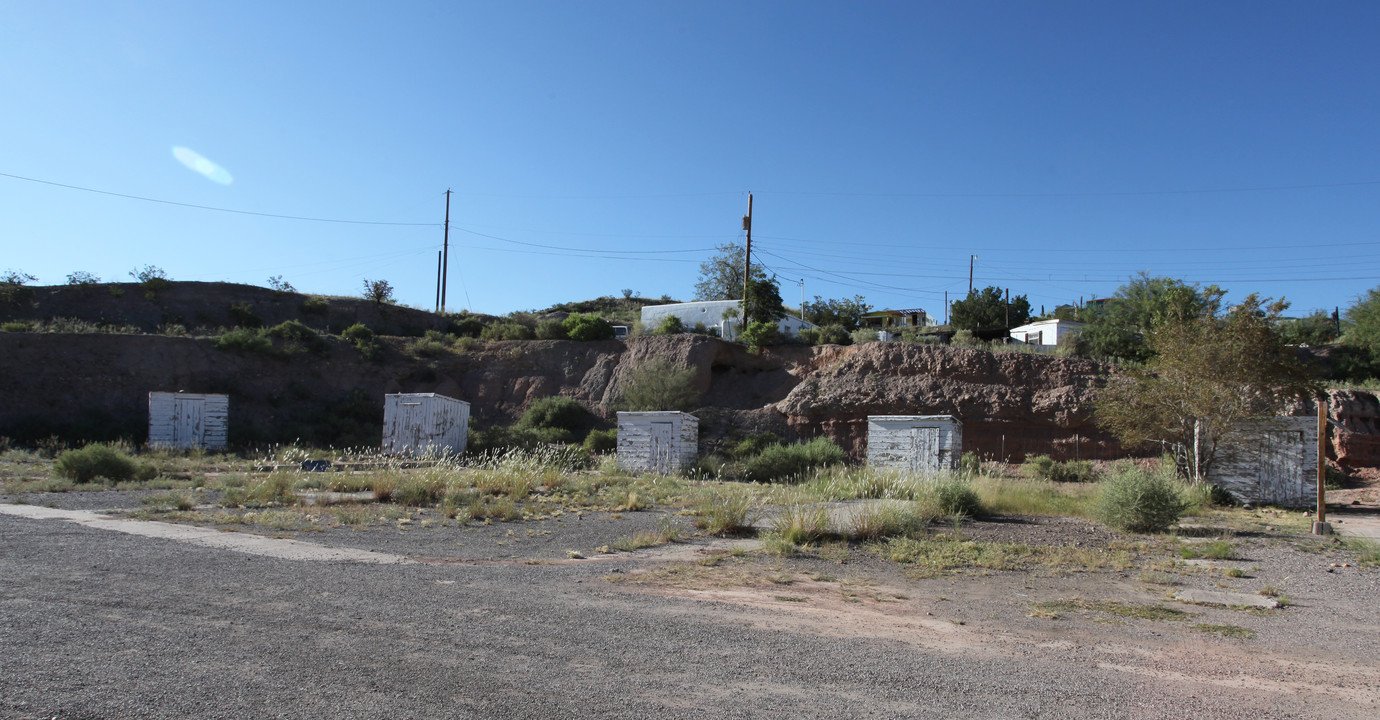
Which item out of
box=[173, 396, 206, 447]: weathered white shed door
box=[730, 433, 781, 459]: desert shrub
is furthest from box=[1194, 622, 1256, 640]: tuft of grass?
box=[173, 396, 206, 447]: weathered white shed door

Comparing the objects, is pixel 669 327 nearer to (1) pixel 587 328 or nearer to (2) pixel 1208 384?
(1) pixel 587 328

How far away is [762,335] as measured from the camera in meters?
40.4

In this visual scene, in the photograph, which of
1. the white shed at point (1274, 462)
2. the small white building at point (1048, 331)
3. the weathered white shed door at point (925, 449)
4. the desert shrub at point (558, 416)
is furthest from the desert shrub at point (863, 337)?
the white shed at point (1274, 462)

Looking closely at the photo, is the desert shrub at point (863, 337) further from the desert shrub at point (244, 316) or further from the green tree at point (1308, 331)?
the desert shrub at point (244, 316)

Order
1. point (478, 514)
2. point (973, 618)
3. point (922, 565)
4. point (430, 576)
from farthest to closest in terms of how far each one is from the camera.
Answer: point (478, 514) → point (922, 565) → point (430, 576) → point (973, 618)

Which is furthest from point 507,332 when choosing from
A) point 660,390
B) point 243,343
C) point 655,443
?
point 655,443

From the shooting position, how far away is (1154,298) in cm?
4144

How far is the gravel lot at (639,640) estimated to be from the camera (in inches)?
181

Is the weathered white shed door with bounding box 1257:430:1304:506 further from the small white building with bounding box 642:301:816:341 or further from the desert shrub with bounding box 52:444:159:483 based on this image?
the desert shrub with bounding box 52:444:159:483

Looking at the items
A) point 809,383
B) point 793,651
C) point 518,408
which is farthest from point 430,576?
point 518,408

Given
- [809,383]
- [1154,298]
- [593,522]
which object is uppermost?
[1154,298]

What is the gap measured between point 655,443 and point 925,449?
8.35 m

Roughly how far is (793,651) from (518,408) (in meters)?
35.3

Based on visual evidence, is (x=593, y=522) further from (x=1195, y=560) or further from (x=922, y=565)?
(x=1195, y=560)
